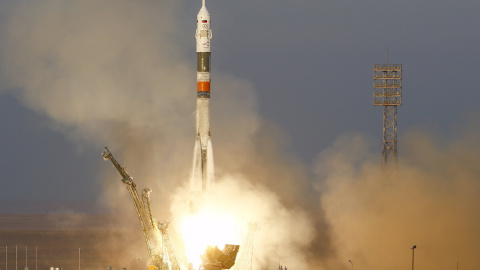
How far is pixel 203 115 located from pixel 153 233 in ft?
30.8

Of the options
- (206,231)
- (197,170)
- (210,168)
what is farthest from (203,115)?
(206,231)

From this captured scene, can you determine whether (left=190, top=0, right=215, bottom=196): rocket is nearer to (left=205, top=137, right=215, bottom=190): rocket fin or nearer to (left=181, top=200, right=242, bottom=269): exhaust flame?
(left=205, top=137, right=215, bottom=190): rocket fin

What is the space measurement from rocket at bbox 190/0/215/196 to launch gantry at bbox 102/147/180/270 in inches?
148

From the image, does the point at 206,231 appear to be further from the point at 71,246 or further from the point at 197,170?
the point at 71,246

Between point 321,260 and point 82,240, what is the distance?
2203 inches

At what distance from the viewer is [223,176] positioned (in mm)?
71188

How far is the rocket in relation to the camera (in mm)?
63188

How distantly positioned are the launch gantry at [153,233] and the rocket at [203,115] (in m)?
3.77

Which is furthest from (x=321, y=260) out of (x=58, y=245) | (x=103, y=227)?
(x=103, y=227)

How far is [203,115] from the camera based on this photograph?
64.1m

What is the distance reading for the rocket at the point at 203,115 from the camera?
6319 centimetres

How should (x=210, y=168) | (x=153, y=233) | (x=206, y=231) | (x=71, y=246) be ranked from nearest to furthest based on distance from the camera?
1. (x=210, y=168)
2. (x=206, y=231)
3. (x=153, y=233)
4. (x=71, y=246)

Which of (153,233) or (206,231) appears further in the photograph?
(153,233)

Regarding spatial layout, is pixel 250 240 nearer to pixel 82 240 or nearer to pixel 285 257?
pixel 285 257
